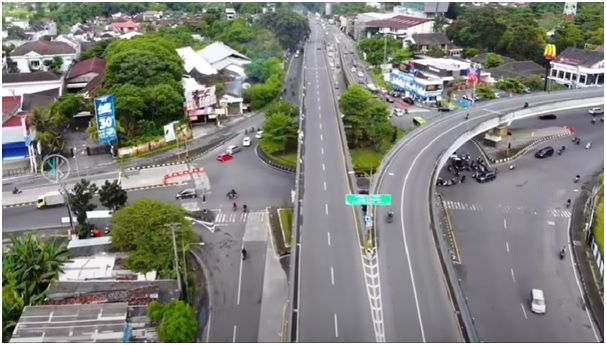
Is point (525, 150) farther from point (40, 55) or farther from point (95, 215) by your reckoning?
point (40, 55)

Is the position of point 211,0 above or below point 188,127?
above

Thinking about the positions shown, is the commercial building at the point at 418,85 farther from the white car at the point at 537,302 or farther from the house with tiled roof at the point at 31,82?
the house with tiled roof at the point at 31,82

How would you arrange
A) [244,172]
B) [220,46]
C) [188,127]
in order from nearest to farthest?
[244,172]
[188,127]
[220,46]

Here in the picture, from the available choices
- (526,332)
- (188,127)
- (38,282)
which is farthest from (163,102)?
(526,332)

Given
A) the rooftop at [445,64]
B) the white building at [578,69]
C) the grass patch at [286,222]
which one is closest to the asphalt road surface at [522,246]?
the grass patch at [286,222]

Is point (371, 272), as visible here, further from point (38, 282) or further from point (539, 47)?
point (539, 47)

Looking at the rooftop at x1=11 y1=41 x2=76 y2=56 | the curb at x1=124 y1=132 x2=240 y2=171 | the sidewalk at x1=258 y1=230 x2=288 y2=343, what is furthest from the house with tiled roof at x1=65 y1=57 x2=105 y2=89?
the sidewalk at x1=258 y1=230 x2=288 y2=343

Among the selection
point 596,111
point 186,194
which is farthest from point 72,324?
point 596,111
